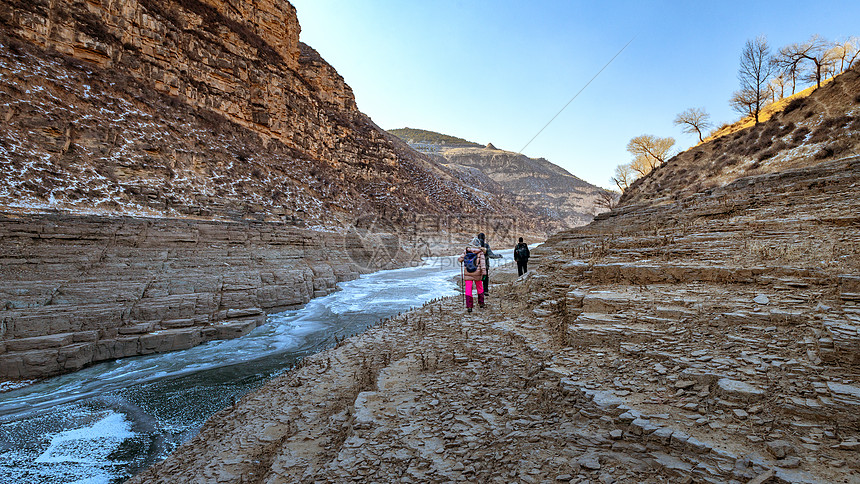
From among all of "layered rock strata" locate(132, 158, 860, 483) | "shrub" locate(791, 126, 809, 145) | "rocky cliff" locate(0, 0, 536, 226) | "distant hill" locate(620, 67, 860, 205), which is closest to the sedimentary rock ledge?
"layered rock strata" locate(132, 158, 860, 483)

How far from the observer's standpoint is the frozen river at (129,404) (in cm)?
478

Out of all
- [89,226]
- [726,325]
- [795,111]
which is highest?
[795,111]

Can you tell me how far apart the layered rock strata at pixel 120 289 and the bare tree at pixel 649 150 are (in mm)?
35131

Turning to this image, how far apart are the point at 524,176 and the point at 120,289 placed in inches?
4199

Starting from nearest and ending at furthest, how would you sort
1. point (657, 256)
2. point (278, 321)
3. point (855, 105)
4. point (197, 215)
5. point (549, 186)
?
point (657, 256), point (278, 321), point (855, 105), point (197, 215), point (549, 186)

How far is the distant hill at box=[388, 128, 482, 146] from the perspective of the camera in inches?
4771

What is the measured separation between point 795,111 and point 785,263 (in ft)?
66.2

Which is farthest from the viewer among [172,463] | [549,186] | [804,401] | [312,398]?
[549,186]

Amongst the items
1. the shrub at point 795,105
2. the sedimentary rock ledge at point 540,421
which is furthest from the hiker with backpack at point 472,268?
the shrub at point 795,105

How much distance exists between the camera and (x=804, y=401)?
2.56 meters

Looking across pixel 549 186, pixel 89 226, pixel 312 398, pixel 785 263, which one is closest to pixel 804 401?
pixel 785 263

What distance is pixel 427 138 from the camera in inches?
4963

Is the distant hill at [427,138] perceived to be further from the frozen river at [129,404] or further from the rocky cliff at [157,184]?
the frozen river at [129,404]

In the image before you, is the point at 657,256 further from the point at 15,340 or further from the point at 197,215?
the point at 197,215
